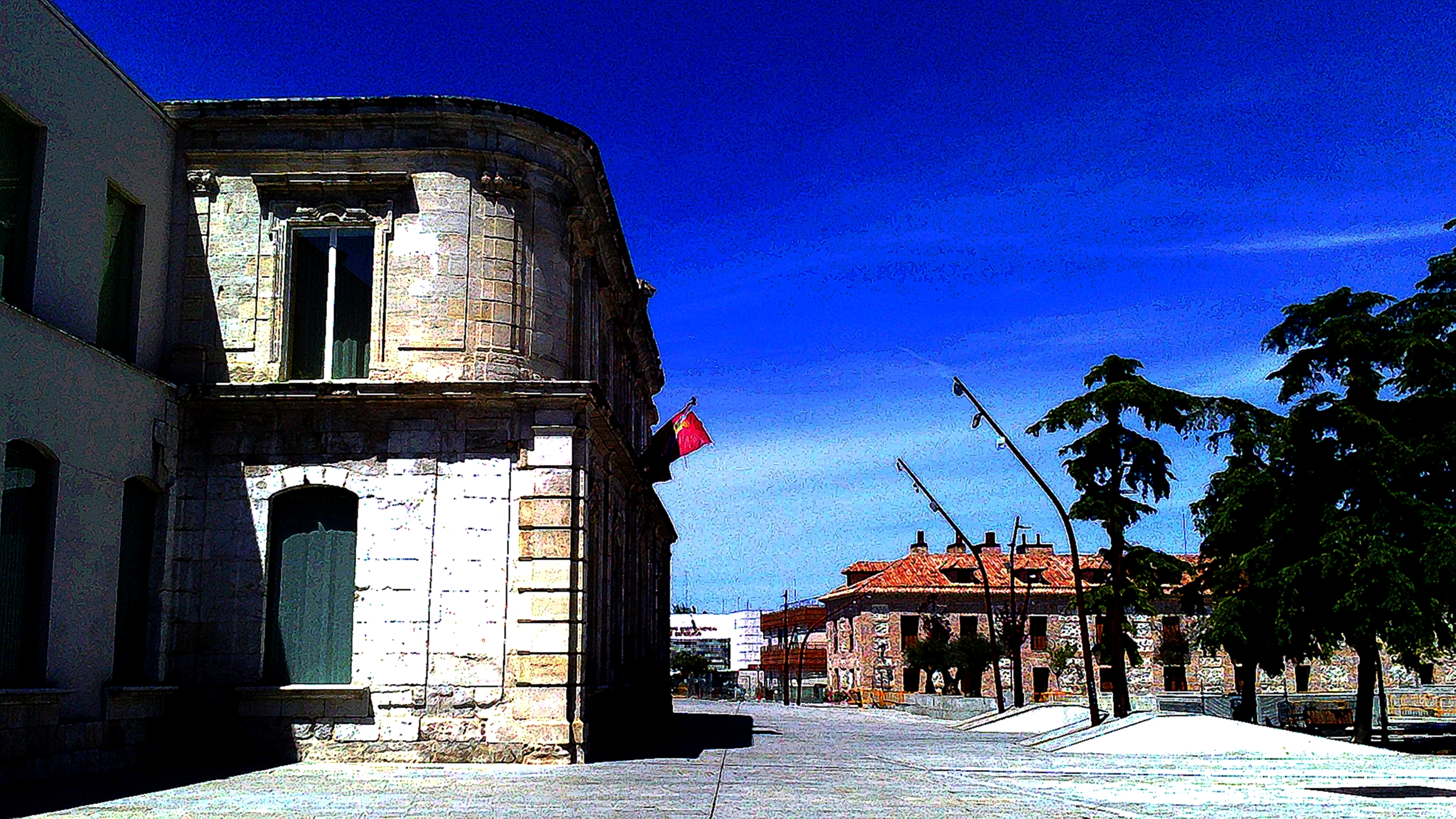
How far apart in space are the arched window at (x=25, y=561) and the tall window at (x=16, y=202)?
1.92 metres

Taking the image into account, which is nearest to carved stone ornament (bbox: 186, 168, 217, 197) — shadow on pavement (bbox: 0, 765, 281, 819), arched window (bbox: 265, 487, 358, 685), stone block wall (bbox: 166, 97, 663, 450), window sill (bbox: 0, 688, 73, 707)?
stone block wall (bbox: 166, 97, 663, 450)

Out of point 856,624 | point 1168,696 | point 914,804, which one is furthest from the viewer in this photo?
point 856,624

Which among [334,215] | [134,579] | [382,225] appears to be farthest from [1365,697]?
[134,579]

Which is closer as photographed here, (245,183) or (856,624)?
(245,183)

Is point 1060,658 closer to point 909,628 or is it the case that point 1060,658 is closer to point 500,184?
point 909,628

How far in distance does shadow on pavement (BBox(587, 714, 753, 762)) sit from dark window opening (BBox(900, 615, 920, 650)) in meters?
33.3

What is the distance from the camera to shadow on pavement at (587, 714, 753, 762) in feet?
70.4

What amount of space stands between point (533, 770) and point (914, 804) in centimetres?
608

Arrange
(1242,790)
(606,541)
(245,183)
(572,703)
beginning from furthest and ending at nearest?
(606,541)
(245,183)
(572,703)
(1242,790)

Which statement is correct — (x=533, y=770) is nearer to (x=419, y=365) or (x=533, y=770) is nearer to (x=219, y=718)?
(x=219, y=718)

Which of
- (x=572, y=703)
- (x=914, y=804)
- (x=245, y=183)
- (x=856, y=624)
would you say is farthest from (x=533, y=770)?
(x=856, y=624)

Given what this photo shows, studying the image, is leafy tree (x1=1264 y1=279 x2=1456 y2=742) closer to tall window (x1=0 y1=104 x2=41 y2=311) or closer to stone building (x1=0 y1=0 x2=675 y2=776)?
stone building (x1=0 y1=0 x2=675 y2=776)

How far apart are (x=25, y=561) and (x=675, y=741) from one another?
530 inches

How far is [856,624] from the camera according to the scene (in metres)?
72.2
